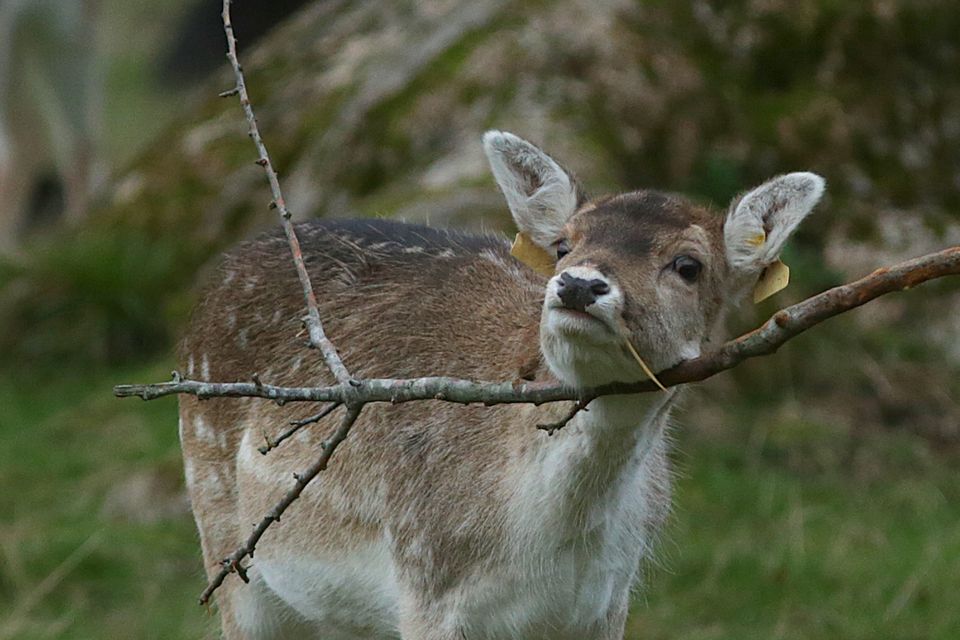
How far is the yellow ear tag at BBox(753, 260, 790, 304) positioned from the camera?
470 centimetres

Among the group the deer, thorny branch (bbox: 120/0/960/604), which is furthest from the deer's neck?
thorny branch (bbox: 120/0/960/604)

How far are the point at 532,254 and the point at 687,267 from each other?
0.59m

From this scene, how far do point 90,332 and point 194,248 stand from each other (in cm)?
77

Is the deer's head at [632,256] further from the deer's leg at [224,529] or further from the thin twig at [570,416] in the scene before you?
the deer's leg at [224,529]

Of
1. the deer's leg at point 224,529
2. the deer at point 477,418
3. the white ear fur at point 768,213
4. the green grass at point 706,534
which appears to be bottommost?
the green grass at point 706,534

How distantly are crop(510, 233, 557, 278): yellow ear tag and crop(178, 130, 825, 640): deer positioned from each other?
4 centimetres

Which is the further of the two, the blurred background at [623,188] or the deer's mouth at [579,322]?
the blurred background at [623,188]

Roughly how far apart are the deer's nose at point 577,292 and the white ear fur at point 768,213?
784 millimetres

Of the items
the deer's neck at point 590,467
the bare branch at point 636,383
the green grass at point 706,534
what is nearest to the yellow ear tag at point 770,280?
the deer's neck at point 590,467

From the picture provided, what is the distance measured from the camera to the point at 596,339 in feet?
13.6

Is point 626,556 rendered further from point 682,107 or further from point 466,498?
point 682,107

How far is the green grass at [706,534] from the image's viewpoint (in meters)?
6.95

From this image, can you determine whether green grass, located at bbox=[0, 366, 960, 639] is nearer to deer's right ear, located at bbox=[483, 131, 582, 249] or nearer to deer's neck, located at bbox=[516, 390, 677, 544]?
deer's neck, located at bbox=[516, 390, 677, 544]

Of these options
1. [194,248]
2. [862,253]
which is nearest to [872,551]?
[862,253]
